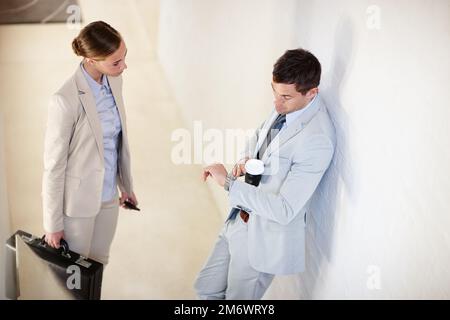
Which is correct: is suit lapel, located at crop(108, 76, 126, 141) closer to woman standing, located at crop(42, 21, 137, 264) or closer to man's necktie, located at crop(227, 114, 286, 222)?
woman standing, located at crop(42, 21, 137, 264)

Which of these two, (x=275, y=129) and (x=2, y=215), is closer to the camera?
(x=275, y=129)

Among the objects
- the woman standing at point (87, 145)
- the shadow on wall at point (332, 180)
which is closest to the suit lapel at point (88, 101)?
the woman standing at point (87, 145)

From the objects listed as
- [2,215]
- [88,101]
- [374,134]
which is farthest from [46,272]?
[374,134]

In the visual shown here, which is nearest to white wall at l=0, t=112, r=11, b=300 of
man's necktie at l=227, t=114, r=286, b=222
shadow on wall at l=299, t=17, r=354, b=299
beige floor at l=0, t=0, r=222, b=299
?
beige floor at l=0, t=0, r=222, b=299

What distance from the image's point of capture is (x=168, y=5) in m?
2.65

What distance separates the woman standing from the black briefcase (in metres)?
0.06

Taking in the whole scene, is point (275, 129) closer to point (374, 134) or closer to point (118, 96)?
point (374, 134)

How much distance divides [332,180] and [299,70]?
0.40m

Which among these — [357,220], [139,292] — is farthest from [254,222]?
[139,292]

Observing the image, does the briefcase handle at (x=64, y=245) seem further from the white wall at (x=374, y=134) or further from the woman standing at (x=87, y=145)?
the white wall at (x=374, y=134)

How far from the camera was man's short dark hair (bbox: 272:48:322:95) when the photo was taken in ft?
5.55

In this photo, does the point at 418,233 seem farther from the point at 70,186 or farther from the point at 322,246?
the point at 70,186

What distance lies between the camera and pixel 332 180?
72.1 inches

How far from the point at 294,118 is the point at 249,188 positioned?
281 millimetres
